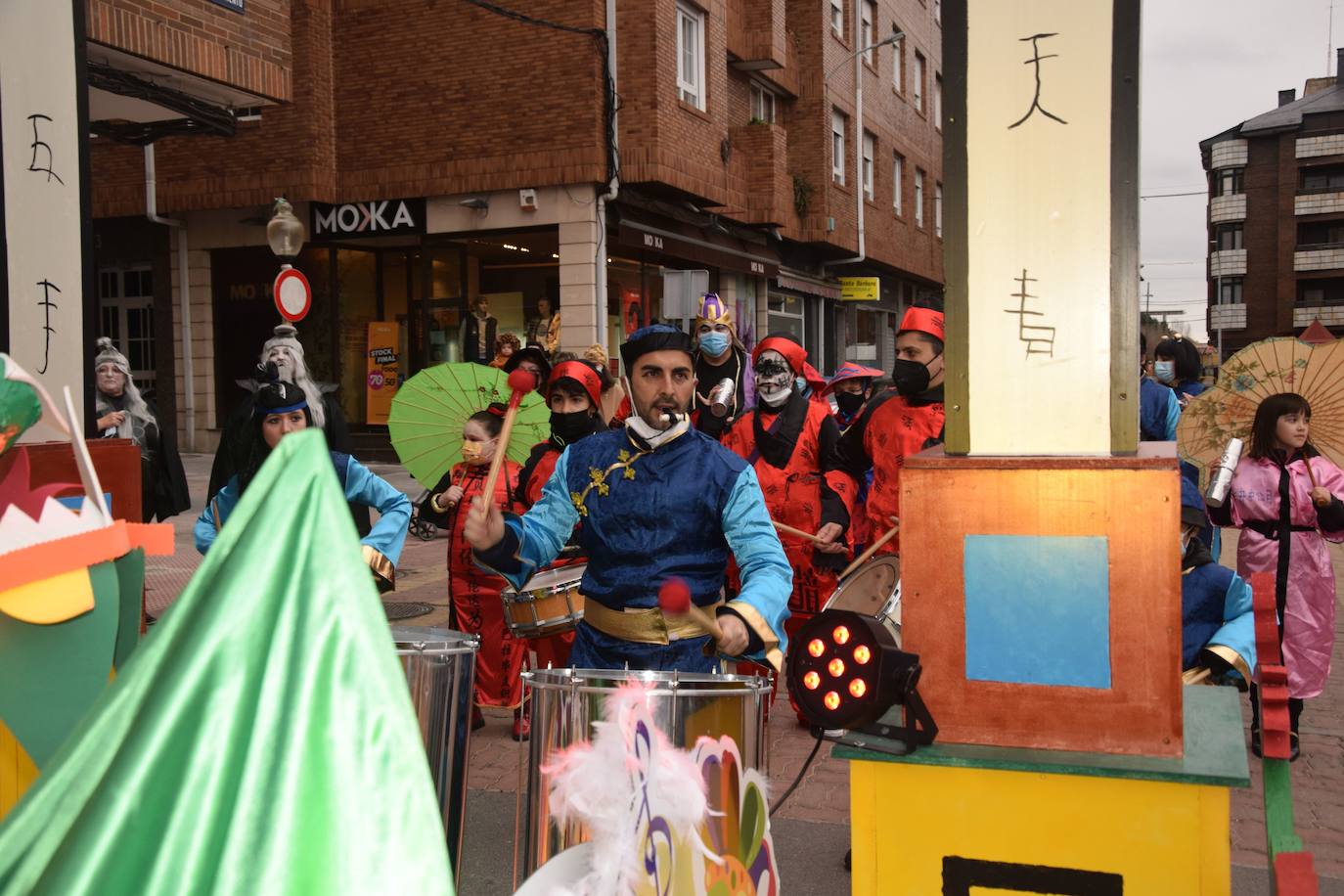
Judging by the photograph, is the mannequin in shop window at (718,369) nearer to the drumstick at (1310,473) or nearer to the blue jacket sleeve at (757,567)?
the drumstick at (1310,473)

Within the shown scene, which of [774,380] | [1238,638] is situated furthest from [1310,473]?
[774,380]

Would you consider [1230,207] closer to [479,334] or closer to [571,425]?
[479,334]

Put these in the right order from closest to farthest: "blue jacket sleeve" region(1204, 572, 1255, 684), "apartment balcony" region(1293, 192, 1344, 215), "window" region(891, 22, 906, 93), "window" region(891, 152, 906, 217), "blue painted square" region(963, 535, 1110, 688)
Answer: "blue painted square" region(963, 535, 1110, 688) < "blue jacket sleeve" region(1204, 572, 1255, 684) < "window" region(891, 22, 906, 93) < "window" region(891, 152, 906, 217) < "apartment balcony" region(1293, 192, 1344, 215)

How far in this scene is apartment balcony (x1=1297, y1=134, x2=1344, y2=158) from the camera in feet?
216

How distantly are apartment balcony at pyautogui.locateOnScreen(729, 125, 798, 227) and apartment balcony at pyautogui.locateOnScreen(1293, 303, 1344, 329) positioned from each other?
54.1 m

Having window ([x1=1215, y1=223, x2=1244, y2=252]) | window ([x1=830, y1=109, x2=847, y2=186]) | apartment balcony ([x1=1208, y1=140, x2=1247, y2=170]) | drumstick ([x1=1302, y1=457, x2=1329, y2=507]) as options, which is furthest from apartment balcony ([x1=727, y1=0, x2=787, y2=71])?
window ([x1=1215, y1=223, x2=1244, y2=252])

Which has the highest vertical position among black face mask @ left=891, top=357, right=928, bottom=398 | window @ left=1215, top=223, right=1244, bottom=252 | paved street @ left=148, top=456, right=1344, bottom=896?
window @ left=1215, top=223, right=1244, bottom=252

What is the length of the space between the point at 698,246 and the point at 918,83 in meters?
17.1

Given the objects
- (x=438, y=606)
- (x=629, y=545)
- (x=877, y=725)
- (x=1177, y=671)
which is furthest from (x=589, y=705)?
(x=438, y=606)

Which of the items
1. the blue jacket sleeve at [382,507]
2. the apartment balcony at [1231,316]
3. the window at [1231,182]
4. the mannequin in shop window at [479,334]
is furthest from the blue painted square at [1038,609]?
the window at [1231,182]

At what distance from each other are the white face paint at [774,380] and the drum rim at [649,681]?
417 cm

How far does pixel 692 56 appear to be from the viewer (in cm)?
1983

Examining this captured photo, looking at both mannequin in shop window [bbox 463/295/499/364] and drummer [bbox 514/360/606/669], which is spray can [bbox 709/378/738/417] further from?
mannequin in shop window [bbox 463/295/499/364]

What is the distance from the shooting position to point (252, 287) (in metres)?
20.3
